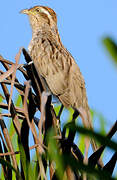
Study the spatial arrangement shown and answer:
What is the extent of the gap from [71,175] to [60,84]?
2.85m

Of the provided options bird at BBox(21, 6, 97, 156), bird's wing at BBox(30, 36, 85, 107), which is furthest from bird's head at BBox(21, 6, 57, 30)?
bird's wing at BBox(30, 36, 85, 107)

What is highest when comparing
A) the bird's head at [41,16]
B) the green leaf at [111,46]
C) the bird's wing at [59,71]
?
the bird's head at [41,16]

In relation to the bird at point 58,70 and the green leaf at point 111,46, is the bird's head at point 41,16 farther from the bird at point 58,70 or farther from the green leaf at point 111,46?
the green leaf at point 111,46

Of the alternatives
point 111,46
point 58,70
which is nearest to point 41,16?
point 58,70

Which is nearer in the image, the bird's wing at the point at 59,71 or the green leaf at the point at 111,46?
the green leaf at the point at 111,46

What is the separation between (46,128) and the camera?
5.08 ft

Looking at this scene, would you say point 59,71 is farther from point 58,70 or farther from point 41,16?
point 41,16

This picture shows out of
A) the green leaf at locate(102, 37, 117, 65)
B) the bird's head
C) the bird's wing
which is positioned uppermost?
the bird's head

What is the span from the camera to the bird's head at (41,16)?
19.1 ft

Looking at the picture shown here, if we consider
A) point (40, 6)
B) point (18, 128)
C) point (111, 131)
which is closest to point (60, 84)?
point (40, 6)

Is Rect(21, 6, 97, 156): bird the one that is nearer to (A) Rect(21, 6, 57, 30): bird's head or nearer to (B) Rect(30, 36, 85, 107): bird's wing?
(B) Rect(30, 36, 85, 107): bird's wing

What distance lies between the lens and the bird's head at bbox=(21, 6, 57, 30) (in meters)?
5.82

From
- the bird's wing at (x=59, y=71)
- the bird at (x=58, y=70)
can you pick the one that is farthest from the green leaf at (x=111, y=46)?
the bird's wing at (x=59, y=71)

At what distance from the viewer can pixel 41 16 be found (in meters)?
5.89
